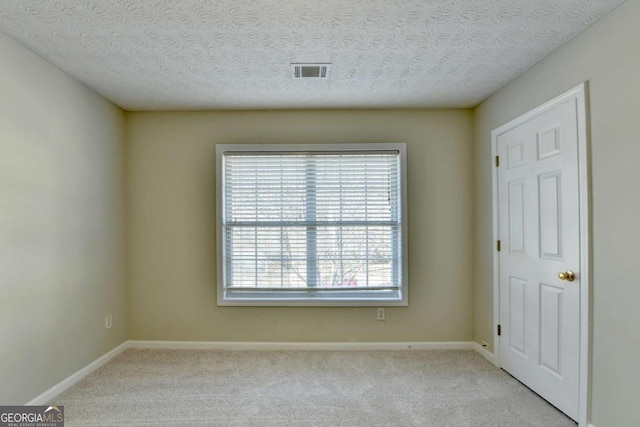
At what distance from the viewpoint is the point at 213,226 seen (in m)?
3.56

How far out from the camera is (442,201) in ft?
11.7

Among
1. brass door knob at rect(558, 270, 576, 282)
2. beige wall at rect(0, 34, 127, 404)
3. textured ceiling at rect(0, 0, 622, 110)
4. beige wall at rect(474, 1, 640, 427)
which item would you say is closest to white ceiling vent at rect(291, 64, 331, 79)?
textured ceiling at rect(0, 0, 622, 110)

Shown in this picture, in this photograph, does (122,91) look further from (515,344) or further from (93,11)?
(515,344)

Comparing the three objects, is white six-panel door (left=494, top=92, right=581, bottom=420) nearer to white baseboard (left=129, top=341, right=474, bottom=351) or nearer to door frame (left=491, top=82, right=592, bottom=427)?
door frame (left=491, top=82, right=592, bottom=427)

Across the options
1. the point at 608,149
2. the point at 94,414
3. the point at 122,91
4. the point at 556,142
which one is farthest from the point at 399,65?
the point at 94,414

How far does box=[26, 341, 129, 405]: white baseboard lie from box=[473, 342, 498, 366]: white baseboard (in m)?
3.57

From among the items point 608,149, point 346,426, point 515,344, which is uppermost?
point 608,149

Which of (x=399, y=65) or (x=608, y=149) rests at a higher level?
(x=399, y=65)

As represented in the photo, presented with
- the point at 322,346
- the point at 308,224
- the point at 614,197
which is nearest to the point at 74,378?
the point at 322,346

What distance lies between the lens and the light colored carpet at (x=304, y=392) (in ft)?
7.55

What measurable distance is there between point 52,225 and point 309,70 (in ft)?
7.38

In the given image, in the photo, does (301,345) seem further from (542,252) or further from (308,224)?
(542,252)

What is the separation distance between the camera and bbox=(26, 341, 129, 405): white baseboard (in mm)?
2438

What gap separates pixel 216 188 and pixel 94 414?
2.08 metres
